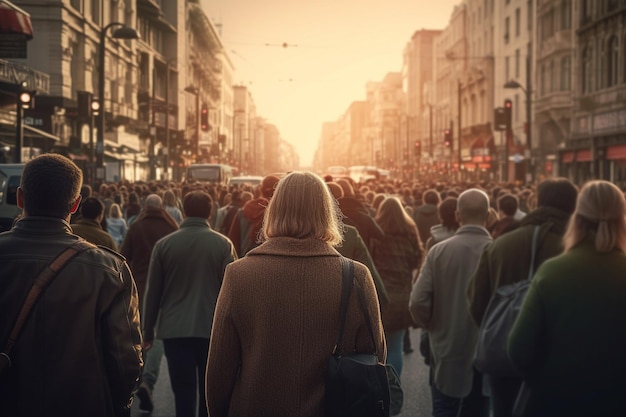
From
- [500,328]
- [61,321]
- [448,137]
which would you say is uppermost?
[448,137]

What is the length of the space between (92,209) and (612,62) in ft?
120

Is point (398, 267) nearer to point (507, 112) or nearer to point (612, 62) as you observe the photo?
point (507, 112)

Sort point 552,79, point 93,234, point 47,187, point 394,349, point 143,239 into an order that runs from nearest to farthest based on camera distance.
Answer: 1. point 47,187
2. point 93,234
3. point 394,349
4. point 143,239
5. point 552,79

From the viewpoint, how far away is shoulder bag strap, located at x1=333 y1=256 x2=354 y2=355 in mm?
3342

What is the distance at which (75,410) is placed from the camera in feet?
12.0

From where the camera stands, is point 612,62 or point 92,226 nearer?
point 92,226

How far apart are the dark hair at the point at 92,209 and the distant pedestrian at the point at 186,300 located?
2.85ft

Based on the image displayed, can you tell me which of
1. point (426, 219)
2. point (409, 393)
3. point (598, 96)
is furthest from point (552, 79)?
point (409, 393)

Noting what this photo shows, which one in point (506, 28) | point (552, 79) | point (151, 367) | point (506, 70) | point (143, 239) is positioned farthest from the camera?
point (506, 28)

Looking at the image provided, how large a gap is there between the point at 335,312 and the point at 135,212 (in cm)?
1240

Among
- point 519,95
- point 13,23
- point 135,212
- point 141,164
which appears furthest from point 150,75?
point 135,212

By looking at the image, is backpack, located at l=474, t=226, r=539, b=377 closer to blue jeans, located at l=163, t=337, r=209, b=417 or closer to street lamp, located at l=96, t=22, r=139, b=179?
blue jeans, located at l=163, t=337, r=209, b=417

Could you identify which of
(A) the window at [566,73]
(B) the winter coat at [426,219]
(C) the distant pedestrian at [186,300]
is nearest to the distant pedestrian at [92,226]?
(C) the distant pedestrian at [186,300]

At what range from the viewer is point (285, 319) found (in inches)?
132
